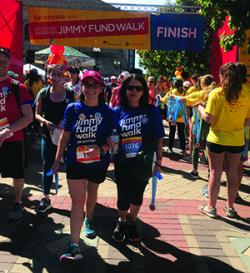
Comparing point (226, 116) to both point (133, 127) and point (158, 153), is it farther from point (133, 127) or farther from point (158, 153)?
point (133, 127)

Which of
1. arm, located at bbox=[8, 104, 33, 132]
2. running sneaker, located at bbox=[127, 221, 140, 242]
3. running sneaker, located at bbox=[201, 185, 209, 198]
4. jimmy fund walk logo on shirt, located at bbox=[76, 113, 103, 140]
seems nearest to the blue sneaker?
running sneaker, located at bbox=[127, 221, 140, 242]

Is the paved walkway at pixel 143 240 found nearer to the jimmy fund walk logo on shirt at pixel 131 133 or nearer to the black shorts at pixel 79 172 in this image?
the black shorts at pixel 79 172

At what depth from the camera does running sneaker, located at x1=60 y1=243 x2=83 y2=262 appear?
382cm

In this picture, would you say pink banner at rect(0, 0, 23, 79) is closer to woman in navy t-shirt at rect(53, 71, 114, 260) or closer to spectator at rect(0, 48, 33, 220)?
spectator at rect(0, 48, 33, 220)

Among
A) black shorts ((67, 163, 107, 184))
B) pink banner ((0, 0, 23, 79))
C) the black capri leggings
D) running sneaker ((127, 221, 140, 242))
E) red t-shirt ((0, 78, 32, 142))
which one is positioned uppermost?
pink banner ((0, 0, 23, 79))

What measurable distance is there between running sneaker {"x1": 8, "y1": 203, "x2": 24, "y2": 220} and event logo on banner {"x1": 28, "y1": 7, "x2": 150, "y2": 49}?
4511 millimetres

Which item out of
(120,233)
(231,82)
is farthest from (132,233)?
(231,82)

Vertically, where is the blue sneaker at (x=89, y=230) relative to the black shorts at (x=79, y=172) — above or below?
Answer: below

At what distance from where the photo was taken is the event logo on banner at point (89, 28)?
8.54 metres

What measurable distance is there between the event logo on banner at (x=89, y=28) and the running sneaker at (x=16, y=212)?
4.51 m

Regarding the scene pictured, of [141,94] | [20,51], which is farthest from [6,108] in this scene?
[20,51]

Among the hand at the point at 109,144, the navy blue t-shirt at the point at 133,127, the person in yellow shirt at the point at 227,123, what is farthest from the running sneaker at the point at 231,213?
the hand at the point at 109,144

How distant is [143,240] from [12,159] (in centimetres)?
172

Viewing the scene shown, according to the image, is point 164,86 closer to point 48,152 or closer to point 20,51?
point 20,51
